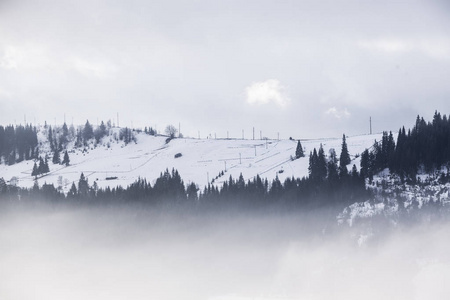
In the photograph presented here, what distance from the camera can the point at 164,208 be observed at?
571 ft

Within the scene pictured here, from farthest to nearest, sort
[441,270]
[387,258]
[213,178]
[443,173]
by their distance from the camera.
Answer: [213,178], [443,173], [387,258], [441,270]

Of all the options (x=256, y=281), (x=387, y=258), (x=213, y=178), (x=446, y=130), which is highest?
(x=446, y=130)

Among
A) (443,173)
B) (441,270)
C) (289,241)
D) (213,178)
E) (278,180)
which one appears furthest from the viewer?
(213,178)

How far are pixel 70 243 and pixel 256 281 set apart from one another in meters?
61.5

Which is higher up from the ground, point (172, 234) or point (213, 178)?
point (213, 178)

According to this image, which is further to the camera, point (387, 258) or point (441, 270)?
point (387, 258)

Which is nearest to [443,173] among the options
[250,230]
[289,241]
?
[289,241]

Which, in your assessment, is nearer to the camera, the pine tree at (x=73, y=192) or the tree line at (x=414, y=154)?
the tree line at (x=414, y=154)

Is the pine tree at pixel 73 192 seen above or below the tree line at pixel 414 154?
below

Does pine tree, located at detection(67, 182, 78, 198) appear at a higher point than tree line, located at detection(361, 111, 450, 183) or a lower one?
lower

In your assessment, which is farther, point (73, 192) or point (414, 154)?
point (73, 192)

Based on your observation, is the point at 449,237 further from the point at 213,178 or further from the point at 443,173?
the point at 213,178

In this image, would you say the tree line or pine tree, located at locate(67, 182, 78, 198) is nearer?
the tree line

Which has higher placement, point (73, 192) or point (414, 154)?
point (414, 154)
